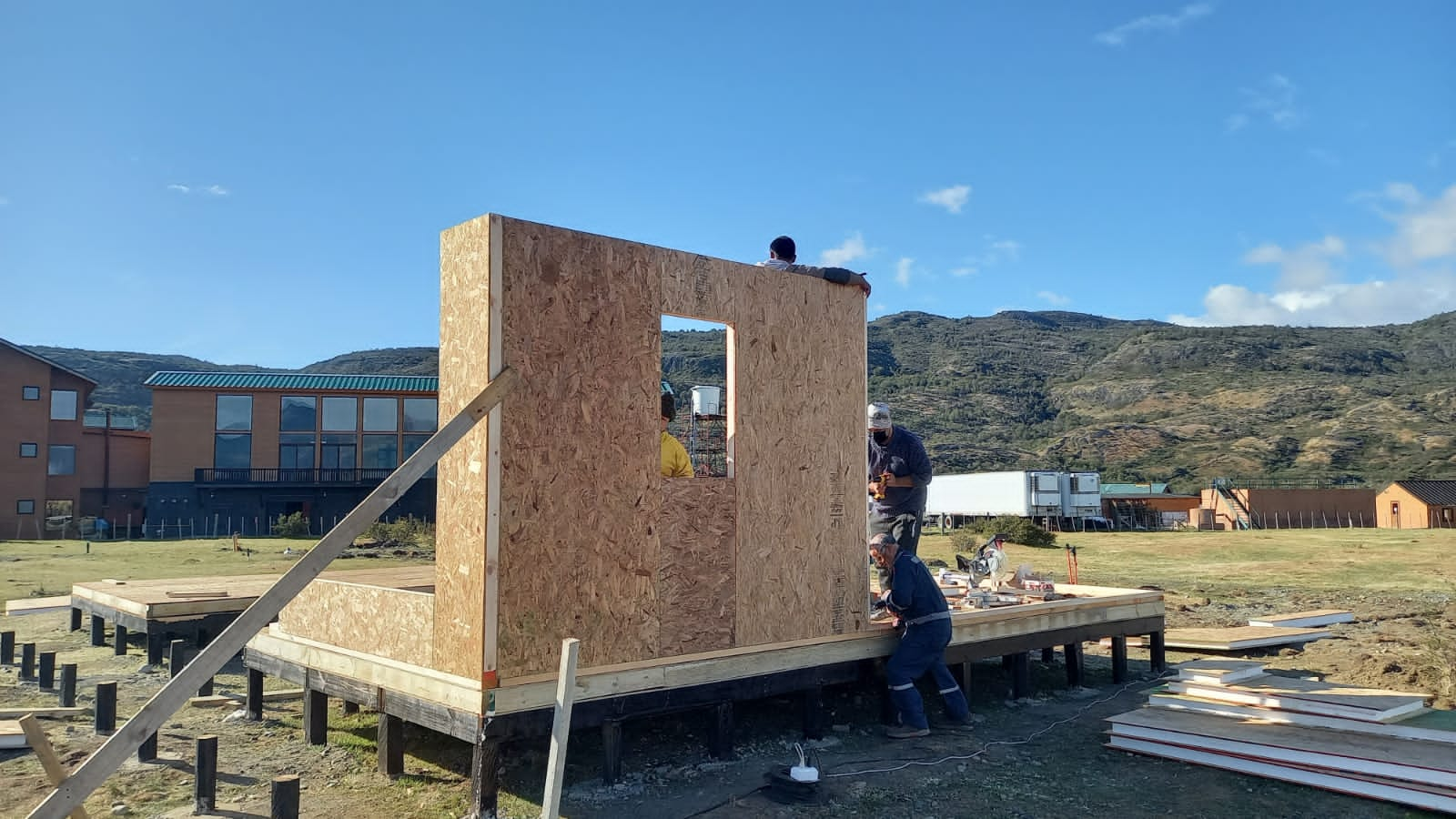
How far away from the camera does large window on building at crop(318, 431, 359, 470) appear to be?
40.8 metres

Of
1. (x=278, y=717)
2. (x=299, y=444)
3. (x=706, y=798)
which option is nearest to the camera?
(x=706, y=798)

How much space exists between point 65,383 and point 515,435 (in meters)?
46.3

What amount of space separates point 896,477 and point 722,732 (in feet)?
9.05

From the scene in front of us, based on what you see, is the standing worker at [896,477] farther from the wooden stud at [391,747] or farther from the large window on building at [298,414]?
the large window on building at [298,414]

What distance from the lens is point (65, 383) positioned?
136 feet

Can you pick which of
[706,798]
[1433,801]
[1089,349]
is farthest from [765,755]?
Result: [1089,349]

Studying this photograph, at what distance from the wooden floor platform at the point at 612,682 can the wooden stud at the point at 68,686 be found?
1.49 metres

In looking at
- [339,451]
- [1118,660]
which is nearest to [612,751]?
[1118,660]

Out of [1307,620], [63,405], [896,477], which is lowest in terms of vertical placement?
[1307,620]

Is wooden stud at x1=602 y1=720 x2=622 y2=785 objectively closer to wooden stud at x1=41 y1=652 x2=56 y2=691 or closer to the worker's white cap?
the worker's white cap

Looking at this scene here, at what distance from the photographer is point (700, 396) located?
904 centimetres

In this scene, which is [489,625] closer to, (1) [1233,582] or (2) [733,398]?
(2) [733,398]

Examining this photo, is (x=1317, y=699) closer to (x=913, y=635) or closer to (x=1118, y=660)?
(x=1118, y=660)

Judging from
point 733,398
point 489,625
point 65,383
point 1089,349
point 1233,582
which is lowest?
point 1233,582
